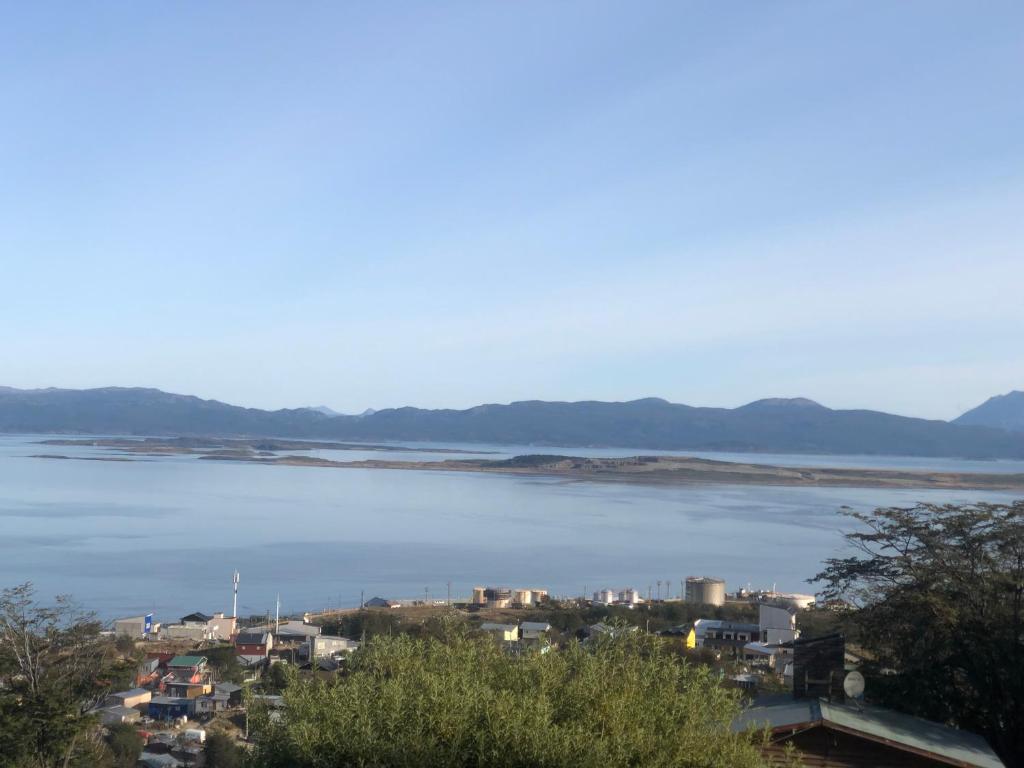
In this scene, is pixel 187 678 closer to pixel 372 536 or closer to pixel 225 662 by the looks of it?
pixel 225 662

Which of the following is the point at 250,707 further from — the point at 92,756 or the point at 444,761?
the point at 92,756

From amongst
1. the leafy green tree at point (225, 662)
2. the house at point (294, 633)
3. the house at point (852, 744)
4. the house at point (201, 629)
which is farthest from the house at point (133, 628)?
the house at point (852, 744)

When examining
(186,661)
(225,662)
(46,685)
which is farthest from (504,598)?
(46,685)

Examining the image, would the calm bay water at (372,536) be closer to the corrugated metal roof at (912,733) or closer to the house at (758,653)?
the house at (758,653)

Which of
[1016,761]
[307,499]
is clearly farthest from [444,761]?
[307,499]

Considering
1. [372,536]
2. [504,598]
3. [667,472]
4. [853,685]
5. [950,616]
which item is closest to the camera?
[853,685]

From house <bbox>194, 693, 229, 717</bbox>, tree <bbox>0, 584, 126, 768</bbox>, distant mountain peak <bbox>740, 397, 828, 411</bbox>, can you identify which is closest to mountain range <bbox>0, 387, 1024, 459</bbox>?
distant mountain peak <bbox>740, 397, 828, 411</bbox>

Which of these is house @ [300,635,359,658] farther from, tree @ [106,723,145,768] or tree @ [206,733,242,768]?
tree @ [206,733,242,768]
